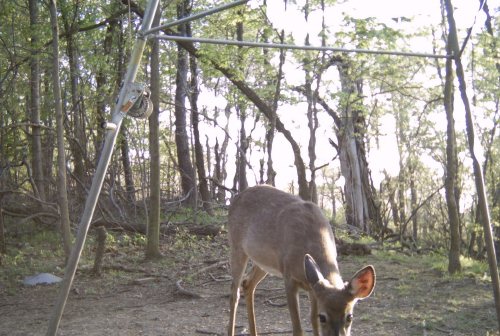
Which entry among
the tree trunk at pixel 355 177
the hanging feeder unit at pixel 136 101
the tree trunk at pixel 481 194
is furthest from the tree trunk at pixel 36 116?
the tree trunk at pixel 481 194

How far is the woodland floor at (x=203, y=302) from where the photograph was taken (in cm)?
761

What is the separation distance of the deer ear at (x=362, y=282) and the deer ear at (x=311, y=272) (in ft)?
1.00

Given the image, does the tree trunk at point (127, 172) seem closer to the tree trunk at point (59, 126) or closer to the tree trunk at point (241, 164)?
the tree trunk at point (241, 164)

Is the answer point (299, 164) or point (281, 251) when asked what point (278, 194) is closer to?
point (281, 251)

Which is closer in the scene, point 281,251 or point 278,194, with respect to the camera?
point 281,251

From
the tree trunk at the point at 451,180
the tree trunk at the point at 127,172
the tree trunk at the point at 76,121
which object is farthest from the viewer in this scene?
the tree trunk at the point at 127,172

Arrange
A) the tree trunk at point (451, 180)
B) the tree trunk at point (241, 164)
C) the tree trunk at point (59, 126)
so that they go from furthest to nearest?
the tree trunk at point (241, 164) < the tree trunk at point (451, 180) < the tree trunk at point (59, 126)

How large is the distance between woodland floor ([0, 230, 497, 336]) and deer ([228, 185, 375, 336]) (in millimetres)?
1095

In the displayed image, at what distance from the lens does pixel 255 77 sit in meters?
18.4

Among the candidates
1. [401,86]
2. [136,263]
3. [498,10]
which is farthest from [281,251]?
[498,10]

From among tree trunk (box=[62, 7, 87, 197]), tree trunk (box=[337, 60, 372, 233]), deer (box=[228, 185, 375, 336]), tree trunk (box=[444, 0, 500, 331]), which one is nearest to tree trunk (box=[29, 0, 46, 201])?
tree trunk (box=[62, 7, 87, 197])

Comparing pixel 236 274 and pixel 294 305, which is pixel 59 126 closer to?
pixel 236 274

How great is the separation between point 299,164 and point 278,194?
5.49m

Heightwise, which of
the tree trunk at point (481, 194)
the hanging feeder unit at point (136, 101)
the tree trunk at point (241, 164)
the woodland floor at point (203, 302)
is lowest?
the woodland floor at point (203, 302)
